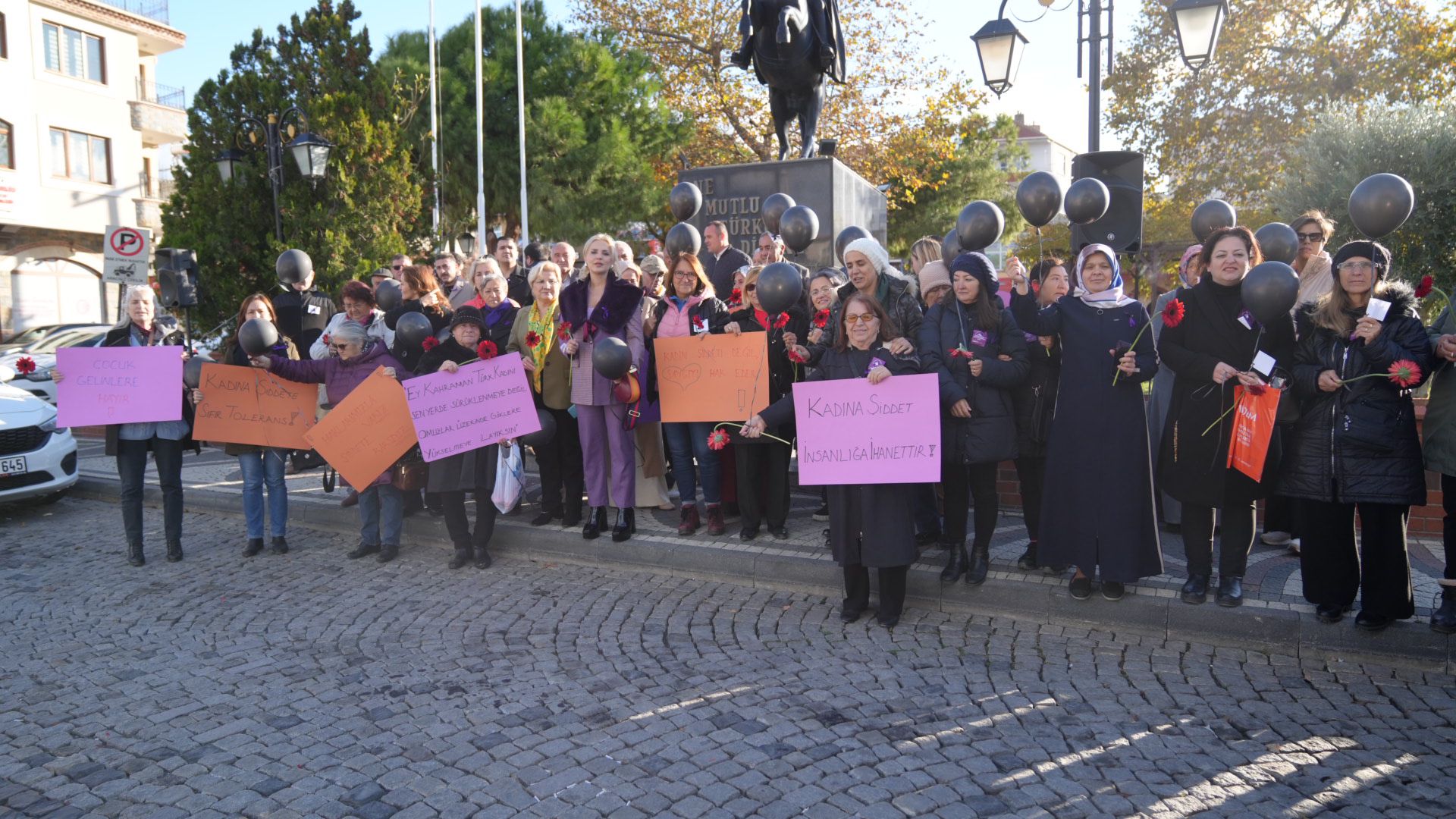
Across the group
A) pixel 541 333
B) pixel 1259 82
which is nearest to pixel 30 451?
pixel 541 333

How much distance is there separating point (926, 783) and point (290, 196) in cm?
1277

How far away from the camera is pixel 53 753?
156 inches

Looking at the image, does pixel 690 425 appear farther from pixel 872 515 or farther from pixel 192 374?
pixel 192 374

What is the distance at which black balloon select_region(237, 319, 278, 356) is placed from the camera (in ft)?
22.1

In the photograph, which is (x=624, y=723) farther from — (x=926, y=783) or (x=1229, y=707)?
(x=1229, y=707)

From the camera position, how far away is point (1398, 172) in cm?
1283

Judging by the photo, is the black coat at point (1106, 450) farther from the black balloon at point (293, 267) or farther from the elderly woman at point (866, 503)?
the black balloon at point (293, 267)

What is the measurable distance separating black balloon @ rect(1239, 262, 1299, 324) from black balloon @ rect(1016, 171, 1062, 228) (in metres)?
2.14

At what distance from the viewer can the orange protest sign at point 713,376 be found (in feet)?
21.2

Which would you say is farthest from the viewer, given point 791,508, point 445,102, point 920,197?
point 920,197

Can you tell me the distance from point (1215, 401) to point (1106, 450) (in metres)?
0.56

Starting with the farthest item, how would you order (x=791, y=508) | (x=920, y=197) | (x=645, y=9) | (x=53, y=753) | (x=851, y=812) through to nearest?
(x=920, y=197), (x=645, y=9), (x=791, y=508), (x=53, y=753), (x=851, y=812)

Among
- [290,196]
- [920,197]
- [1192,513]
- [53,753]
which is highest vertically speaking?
[920,197]

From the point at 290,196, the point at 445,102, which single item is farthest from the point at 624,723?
the point at 445,102
